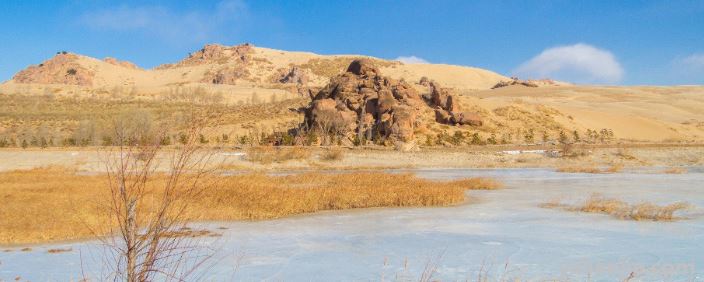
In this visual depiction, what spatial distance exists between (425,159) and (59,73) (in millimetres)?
123347

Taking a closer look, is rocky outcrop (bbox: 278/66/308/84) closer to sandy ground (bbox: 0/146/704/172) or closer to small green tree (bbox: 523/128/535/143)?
small green tree (bbox: 523/128/535/143)

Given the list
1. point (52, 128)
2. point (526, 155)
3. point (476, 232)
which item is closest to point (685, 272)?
point (476, 232)

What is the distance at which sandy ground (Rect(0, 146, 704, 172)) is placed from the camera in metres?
29.0

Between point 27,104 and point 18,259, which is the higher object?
point 27,104

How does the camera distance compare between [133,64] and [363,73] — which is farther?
[133,64]

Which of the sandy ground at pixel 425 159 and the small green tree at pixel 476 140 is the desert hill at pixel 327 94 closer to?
the small green tree at pixel 476 140

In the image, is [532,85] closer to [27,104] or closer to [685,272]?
[27,104]

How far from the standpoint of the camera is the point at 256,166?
29.1 meters

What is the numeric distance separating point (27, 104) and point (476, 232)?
219 ft

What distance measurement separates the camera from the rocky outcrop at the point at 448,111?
4344 cm

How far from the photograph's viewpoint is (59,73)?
433 feet

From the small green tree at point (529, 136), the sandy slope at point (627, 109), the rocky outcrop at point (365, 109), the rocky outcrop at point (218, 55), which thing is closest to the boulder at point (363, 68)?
the rocky outcrop at point (365, 109)

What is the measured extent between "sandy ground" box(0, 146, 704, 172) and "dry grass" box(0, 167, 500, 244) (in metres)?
9.04

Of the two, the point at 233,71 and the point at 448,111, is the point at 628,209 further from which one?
the point at 233,71
